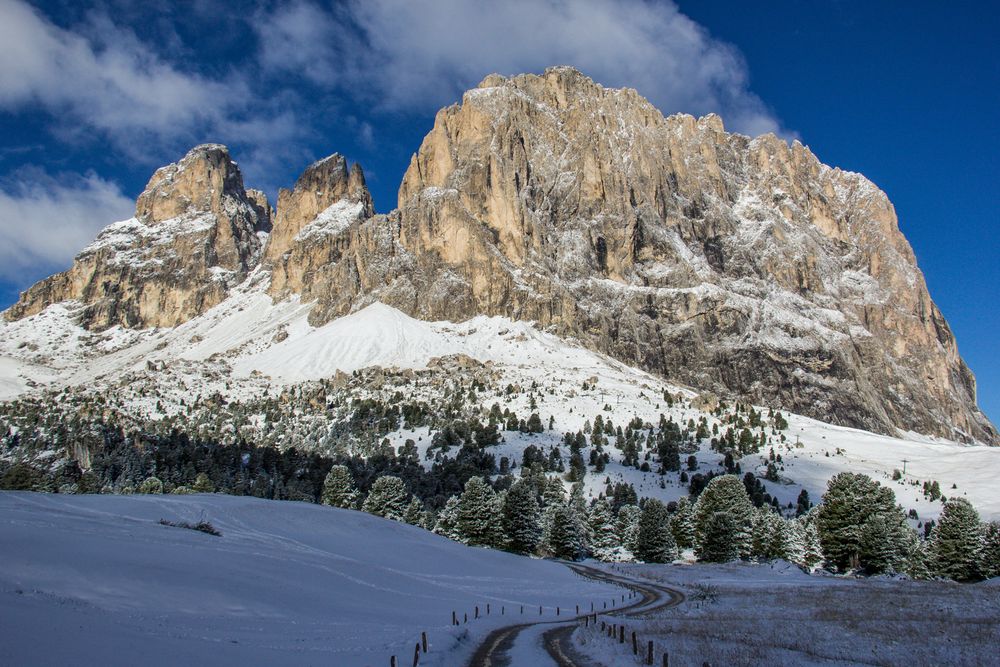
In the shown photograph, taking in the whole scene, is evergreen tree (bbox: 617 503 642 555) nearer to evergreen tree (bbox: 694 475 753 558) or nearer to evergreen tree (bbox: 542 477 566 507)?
evergreen tree (bbox: 542 477 566 507)

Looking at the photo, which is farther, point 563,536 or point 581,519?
point 581,519

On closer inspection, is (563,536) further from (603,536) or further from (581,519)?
(603,536)

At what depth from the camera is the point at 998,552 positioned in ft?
199

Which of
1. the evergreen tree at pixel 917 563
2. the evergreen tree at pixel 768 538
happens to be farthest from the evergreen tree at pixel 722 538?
the evergreen tree at pixel 917 563

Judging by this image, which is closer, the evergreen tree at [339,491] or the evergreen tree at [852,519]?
the evergreen tree at [852,519]

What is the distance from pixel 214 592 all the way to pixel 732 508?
66.7m

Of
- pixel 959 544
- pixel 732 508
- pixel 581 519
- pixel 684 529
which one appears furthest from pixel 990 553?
pixel 581 519

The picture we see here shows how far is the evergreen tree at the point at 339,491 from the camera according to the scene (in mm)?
87375

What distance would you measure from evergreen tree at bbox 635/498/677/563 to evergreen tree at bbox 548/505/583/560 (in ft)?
28.1

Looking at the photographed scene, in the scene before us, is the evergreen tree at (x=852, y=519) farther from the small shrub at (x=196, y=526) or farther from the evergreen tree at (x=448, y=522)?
the small shrub at (x=196, y=526)

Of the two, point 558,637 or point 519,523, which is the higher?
point 558,637

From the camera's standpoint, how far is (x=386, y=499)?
85.1m

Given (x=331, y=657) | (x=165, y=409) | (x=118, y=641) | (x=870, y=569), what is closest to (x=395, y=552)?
(x=331, y=657)

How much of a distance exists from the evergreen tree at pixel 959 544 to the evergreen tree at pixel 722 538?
19.7 meters
